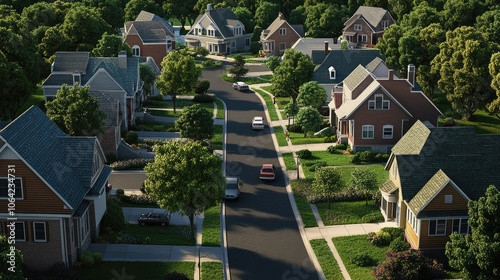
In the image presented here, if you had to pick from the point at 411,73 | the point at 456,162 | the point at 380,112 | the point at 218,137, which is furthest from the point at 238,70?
the point at 456,162

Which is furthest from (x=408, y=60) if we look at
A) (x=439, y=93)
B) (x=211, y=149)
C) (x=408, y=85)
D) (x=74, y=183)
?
(x=74, y=183)

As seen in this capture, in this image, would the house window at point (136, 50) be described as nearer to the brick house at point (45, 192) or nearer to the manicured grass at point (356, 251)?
the brick house at point (45, 192)

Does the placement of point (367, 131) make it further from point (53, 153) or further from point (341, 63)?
point (53, 153)

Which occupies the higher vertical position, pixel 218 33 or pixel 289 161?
pixel 218 33

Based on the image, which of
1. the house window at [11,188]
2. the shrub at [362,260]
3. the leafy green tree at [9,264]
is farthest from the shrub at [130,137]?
the leafy green tree at [9,264]

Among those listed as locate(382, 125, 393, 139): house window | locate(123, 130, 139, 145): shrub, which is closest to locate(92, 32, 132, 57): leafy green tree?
locate(123, 130, 139, 145): shrub

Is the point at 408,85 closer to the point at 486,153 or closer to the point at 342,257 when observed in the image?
the point at 486,153

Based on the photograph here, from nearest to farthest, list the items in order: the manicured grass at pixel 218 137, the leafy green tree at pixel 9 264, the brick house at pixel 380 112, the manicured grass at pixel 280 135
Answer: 1. the leafy green tree at pixel 9 264
2. the brick house at pixel 380 112
3. the manicured grass at pixel 218 137
4. the manicured grass at pixel 280 135
